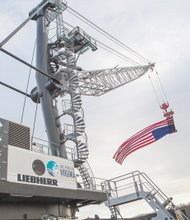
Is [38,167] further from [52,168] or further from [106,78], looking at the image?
[106,78]

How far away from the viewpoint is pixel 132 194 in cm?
1658

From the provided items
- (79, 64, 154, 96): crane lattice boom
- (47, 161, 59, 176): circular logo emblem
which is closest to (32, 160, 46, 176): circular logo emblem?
(47, 161, 59, 176): circular logo emblem

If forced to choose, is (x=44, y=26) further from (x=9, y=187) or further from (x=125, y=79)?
(x=9, y=187)

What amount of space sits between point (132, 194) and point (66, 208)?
4.00 m

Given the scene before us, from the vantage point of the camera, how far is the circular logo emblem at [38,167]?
12.5 m

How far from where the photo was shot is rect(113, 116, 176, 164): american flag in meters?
22.4

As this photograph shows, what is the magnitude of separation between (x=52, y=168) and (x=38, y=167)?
91 centimetres

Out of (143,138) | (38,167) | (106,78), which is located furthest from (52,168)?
(106,78)

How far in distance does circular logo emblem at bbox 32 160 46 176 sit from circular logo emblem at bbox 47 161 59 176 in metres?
0.34

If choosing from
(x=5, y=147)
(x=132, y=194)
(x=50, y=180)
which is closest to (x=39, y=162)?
(x=50, y=180)

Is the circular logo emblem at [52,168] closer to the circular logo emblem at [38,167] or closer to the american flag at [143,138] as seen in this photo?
the circular logo emblem at [38,167]

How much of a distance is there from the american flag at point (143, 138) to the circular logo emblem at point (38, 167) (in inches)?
422

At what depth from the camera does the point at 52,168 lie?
44.1 feet

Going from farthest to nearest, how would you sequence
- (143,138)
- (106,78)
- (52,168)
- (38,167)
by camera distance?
(106,78) < (143,138) < (52,168) < (38,167)
